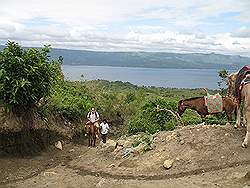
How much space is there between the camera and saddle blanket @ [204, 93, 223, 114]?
44.9ft

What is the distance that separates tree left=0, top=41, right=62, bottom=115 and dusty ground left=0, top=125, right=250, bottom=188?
2298mm

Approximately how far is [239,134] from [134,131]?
628 cm

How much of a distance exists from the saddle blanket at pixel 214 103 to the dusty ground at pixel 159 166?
2288 mm

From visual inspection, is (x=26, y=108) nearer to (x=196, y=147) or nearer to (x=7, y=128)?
(x=7, y=128)

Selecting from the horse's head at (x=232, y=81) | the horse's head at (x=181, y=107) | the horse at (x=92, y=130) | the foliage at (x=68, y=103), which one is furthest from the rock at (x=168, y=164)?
the foliage at (x=68, y=103)

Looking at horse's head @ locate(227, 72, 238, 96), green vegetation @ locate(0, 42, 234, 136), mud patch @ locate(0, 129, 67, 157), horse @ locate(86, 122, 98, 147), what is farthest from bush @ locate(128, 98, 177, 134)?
horse's head @ locate(227, 72, 238, 96)

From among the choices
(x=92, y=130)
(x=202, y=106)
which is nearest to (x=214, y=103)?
(x=202, y=106)

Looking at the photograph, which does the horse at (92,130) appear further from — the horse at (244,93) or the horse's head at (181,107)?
the horse at (244,93)

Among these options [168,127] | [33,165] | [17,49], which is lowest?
[33,165]

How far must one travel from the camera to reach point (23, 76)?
46.1 feet

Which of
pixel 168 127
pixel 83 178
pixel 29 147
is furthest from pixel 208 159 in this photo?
pixel 29 147

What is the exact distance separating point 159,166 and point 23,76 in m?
6.67

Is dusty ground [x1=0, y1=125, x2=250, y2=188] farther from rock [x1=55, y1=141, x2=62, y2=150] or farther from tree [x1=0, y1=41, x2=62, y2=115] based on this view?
tree [x1=0, y1=41, x2=62, y2=115]

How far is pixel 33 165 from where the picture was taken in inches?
508
